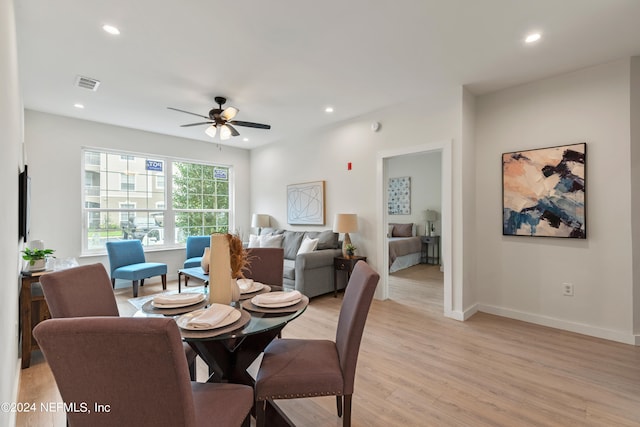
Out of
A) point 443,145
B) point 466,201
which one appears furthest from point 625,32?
point 466,201

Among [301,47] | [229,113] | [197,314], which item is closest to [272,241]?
[229,113]

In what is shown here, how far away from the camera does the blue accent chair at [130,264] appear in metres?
4.37

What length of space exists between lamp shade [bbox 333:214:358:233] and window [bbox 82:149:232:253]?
124 inches

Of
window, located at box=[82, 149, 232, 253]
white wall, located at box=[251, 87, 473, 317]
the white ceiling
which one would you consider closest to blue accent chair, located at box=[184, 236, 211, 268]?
window, located at box=[82, 149, 232, 253]

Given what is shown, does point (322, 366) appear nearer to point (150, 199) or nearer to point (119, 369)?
point (119, 369)

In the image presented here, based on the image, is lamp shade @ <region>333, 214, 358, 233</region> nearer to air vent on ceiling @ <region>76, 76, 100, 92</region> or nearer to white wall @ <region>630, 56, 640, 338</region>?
white wall @ <region>630, 56, 640, 338</region>

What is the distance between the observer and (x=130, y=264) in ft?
15.4

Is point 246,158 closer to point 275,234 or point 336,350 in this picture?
point 275,234

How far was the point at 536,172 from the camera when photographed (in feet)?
11.0

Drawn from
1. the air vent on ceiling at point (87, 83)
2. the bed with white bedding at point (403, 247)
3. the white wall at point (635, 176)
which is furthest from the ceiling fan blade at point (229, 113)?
the white wall at point (635, 176)

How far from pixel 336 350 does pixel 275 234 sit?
12.7 ft

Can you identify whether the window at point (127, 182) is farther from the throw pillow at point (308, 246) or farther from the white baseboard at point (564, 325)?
the white baseboard at point (564, 325)

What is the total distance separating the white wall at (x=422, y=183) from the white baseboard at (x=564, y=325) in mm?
3553

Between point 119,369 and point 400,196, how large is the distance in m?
7.44
